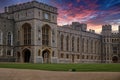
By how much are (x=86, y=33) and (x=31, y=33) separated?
30.7m

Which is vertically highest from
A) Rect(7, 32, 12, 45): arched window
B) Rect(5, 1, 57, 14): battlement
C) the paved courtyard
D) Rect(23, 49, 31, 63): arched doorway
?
Rect(5, 1, 57, 14): battlement

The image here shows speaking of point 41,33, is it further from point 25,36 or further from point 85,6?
point 85,6

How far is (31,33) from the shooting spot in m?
46.0

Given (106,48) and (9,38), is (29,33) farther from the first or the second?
(106,48)

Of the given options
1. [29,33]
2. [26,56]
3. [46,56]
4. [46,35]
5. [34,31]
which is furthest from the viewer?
[46,56]

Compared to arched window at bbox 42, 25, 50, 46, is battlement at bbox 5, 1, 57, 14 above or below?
above

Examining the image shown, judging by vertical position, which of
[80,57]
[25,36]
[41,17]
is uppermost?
[41,17]

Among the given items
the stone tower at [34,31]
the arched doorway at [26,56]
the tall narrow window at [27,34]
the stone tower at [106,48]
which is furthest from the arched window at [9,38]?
the stone tower at [106,48]

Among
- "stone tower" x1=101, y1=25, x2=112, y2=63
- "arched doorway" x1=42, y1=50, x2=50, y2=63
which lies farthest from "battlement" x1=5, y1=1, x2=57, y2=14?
"stone tower" x1=101, y1=25, x2=112, y2=63

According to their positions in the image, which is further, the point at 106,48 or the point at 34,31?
the point at 106,48

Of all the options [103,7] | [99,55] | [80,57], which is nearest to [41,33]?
[103,7]

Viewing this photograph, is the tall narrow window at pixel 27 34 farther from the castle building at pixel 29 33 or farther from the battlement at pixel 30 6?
the battlement at pixel 30 6

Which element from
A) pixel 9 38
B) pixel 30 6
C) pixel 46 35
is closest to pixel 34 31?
pixel 46 35

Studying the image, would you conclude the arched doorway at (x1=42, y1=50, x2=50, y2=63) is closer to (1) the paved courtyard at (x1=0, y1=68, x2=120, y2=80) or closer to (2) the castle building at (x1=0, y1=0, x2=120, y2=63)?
(2) the castle building at (x1=0, y1=0, x2=120, y2=63)
